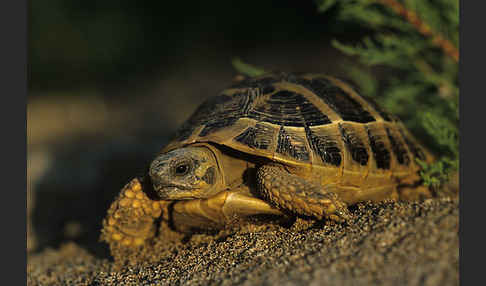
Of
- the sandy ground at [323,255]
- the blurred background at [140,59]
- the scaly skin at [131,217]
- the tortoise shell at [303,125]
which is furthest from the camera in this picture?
the blurred background at [140,59]

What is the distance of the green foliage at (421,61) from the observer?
10.5 ft

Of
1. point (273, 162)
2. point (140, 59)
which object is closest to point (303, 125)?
point (273, 162)

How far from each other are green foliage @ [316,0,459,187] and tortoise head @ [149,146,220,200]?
1669 millimetres

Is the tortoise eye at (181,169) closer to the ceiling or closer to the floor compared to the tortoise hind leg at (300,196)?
closer to the ceiling

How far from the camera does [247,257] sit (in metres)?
1.97

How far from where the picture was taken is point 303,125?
8.50ft

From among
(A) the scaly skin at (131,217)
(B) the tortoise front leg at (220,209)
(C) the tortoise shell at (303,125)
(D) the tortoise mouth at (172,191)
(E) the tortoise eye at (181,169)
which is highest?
(C) the tortoise shell at (303,125)

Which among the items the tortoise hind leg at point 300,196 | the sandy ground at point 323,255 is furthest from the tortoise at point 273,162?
the sandy ground at point 323,255

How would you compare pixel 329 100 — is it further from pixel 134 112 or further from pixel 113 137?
pixel 134 112

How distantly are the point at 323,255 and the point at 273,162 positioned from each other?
0.90 metres

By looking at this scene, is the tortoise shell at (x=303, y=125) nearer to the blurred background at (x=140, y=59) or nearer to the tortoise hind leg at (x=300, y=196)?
the tortoise hind leg at (x=300, y=196)

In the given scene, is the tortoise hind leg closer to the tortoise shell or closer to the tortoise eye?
the tortoise shell

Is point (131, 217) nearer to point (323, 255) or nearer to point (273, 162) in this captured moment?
point (273, 162)

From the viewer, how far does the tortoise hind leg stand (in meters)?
2.17
